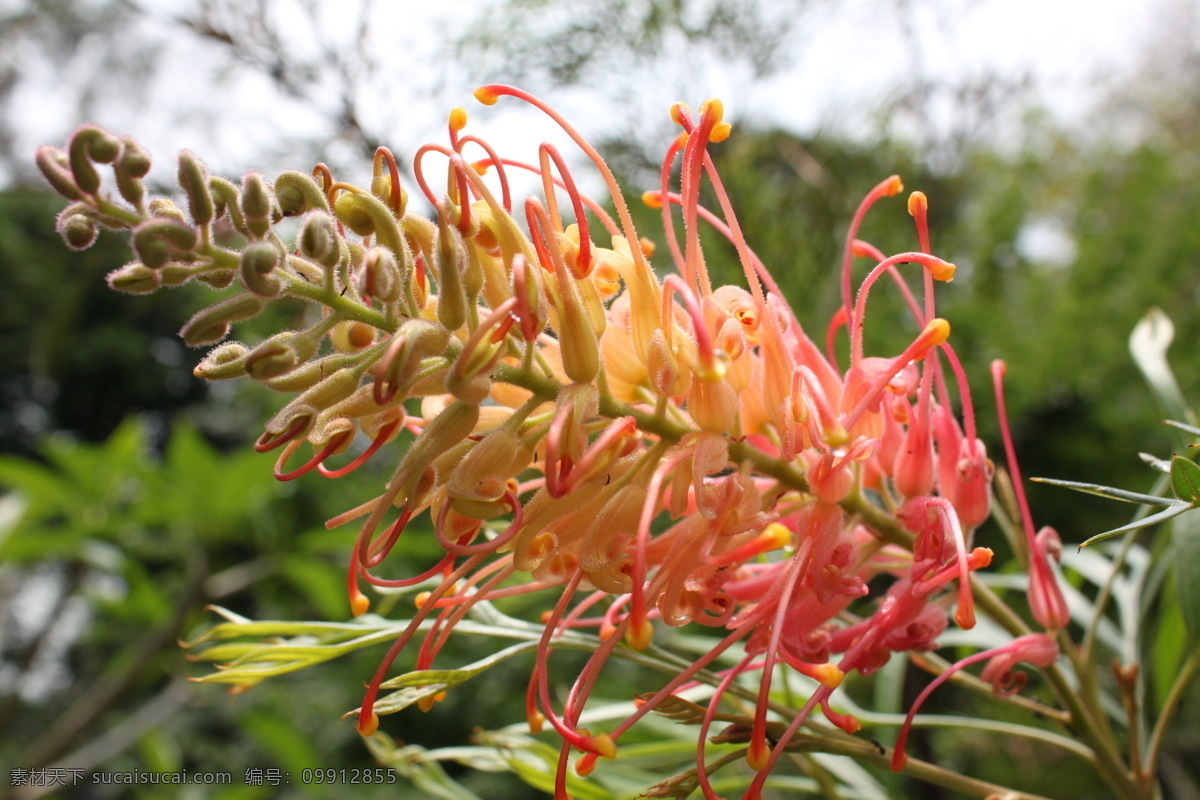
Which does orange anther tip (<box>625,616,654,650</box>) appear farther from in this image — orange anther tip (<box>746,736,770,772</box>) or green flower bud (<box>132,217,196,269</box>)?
green flower bud (<box>132,217,196,269</box>)

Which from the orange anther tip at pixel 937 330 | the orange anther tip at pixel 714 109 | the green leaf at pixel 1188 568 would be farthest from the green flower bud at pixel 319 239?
the green leaf at pixel 1188 568

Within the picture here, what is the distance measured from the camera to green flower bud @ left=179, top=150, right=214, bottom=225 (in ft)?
1.56

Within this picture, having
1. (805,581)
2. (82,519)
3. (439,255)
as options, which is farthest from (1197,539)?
(82,519)

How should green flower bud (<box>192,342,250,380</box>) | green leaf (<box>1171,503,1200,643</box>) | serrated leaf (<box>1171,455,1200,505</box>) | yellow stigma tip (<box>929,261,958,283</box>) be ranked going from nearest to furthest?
serrated leaf (<box>1171,455,1200,505</box>), green flower bud (<box>192,342,250,380</box>), yellow stigma tip (<box>929,261,958,283</box>), green leaf (<box>1171,503,1200,643</box>)

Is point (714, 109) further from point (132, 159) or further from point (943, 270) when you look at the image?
point (132, 159)

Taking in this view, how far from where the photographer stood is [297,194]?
1.73ft

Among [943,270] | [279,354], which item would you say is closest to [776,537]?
[943,270]

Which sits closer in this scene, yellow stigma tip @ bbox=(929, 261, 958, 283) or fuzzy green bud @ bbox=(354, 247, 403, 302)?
fuzzy green bud @ bbox=(354, 247, 403, 302)

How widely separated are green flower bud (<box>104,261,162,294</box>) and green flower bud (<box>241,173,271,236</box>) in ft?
0.20

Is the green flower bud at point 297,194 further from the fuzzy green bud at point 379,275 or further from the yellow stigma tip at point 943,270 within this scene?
the yellow stigma tip at point 943,270

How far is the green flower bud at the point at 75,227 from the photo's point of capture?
0.47 meters

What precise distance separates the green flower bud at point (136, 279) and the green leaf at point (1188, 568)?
831mm

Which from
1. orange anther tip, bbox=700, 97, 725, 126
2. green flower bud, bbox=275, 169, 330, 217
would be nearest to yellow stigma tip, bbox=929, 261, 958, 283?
orange anther tip, bbox=700, 97, 725, 126

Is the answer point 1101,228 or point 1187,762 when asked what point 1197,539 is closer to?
point 1101,228
